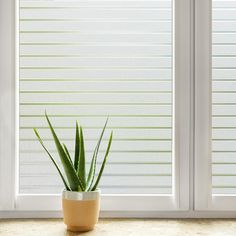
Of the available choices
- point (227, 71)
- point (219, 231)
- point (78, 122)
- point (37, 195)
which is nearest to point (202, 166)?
point (219, 231)

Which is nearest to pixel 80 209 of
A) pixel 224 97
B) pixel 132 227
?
pixel 132 227

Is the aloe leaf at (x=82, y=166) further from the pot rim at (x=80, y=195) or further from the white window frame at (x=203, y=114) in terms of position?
the white window frame at (x=203, y=114)

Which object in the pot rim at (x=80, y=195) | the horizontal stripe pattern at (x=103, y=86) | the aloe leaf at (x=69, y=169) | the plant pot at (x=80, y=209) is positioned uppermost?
the horizontal stripe pattern at (x=103, y=86)

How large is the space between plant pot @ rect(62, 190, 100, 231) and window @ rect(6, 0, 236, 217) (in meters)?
0.17

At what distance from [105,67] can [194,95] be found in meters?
0.35

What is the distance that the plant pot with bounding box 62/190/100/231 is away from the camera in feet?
5.18

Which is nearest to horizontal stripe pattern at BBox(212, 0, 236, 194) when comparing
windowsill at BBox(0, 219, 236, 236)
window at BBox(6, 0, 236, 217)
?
window at BBox(6, 0, 236, 217)

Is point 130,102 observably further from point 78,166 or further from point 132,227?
point 132,227

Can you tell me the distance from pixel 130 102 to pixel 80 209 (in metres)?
0.46

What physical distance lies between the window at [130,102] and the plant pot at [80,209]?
0.57ft

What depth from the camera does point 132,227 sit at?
5.42ft

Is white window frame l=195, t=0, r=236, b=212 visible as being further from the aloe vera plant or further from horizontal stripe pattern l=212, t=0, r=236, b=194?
the aloe vera plant

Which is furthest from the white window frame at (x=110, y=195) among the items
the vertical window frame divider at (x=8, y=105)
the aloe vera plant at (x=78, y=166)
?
the aloe vera plant at (x=78, y=166)

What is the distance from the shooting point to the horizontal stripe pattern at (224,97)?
177 centimetres
